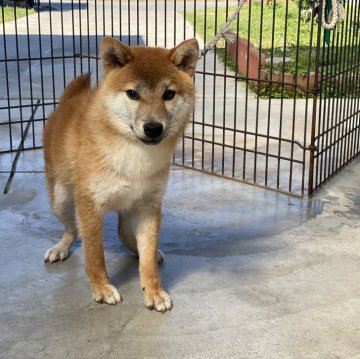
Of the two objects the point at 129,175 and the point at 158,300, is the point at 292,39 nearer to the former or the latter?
the point at 129,175

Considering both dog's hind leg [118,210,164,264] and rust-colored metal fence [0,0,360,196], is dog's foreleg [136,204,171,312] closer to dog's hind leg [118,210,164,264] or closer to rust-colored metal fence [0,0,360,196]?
dog's hind leg [118,210,164,264]

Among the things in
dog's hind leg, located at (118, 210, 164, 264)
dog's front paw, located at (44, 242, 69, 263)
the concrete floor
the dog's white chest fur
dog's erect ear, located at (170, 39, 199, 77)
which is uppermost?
dog's erect ear, located at (170, 39, 199, 77)

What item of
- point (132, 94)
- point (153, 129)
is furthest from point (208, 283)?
point (132, 94)

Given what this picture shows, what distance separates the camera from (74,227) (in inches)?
146

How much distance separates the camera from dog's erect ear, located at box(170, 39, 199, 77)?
3.06 metres

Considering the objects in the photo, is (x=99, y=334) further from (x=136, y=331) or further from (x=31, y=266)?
(x=31, y=266)

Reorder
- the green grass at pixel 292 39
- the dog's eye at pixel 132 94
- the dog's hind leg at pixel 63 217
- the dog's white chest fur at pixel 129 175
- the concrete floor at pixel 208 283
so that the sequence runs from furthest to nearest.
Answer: the green grass at pixel 292 39
the dog's hind leg at pixel 63 217
the dog's white chest fur at pixel 129 175
the dog's eye at pixel 132 94
the concrete floor at pixel 208 283

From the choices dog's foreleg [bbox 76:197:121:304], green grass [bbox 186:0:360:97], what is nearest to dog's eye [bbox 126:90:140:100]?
dog's foreleg [bbox 76:197:121:304]

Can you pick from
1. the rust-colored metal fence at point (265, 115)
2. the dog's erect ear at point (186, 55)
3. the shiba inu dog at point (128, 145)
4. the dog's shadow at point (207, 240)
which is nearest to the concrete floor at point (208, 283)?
the dog's shadow at point (207, 240)

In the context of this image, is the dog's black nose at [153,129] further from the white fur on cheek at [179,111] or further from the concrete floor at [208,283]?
the concrete floor at [208,283]

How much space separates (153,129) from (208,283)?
101 cm

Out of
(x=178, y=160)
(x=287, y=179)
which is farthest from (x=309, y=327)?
(x=178, y=160)

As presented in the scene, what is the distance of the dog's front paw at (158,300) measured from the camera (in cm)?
311

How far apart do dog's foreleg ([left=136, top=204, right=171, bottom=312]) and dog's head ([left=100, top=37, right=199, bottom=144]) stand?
17.4 inches
